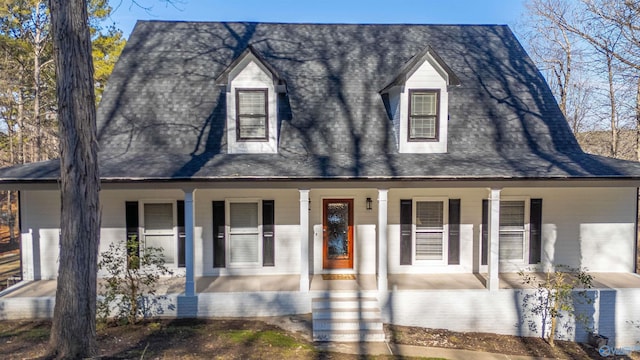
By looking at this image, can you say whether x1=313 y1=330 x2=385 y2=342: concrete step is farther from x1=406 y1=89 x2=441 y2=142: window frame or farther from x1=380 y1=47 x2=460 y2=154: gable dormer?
x1=406 y1=89 x2=441 y2=142: window frame

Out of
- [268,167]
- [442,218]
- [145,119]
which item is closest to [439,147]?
[442,218]

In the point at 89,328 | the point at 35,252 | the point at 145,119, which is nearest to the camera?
the point at 89,328

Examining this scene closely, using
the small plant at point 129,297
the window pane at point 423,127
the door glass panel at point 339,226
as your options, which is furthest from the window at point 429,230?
the small plant at point 129,297

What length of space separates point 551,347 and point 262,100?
29.6ft

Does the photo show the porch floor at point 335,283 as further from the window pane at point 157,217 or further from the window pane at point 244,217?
the window pane at point 157,217

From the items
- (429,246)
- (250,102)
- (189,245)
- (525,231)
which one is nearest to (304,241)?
(189,245)

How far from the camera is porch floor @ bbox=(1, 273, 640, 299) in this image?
9.00m

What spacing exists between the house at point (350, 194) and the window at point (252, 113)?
1.5 inches

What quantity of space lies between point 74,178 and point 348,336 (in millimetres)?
5775

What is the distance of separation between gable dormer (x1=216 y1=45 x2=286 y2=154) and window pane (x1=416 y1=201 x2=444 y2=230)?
14.0 ft

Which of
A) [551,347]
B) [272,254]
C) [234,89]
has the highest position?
[234,89]

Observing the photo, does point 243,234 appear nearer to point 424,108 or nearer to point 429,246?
point 429,246

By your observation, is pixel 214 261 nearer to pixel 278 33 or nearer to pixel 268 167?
pixel 268 167

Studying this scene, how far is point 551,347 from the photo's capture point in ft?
27.5
